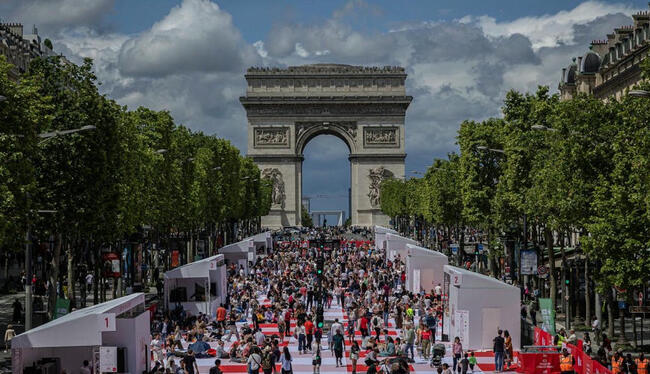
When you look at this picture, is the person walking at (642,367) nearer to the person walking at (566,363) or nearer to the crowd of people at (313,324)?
the person walking at (566,363)

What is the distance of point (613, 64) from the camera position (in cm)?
8738

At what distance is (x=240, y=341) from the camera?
136ft

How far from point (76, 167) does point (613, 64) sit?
189 feet

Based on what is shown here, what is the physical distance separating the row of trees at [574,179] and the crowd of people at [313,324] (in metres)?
6.36

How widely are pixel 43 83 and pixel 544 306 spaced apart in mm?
22461

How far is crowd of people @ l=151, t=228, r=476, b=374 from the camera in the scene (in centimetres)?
3428

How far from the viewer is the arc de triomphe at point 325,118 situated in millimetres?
155500

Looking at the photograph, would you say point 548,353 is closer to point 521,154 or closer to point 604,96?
point 521,154

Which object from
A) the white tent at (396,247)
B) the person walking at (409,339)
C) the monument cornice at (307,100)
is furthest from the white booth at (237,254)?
the monument cornice at (307,100)

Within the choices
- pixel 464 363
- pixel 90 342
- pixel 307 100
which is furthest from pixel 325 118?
pixel 90 342

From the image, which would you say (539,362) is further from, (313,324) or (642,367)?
(313,324)

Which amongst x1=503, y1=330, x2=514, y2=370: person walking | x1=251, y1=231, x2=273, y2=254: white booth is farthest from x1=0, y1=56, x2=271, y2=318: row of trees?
x1=503, y1=330, x2=514, y2=370: person walking

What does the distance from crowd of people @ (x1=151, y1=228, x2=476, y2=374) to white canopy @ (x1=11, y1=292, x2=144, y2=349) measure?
3547 millimetres

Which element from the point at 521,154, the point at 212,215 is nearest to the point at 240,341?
the point at 521,154
